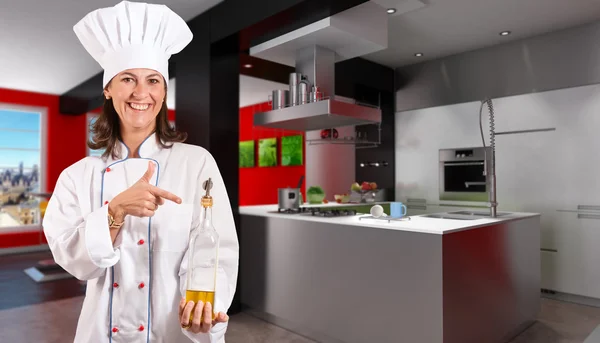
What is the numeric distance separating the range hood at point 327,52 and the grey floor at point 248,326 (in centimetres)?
162

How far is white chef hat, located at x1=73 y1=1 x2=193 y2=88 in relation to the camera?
86 centimetres

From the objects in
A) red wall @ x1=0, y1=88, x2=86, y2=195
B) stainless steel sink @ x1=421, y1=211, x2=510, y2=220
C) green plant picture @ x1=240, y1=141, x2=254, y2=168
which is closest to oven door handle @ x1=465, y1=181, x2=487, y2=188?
stainless steel sink @ x1=421, y1=211, x2=510, y2=220

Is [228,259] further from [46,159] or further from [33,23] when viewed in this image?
[46,159]

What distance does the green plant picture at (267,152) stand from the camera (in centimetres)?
735

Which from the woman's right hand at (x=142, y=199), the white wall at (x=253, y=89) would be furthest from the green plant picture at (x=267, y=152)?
the woman's right hand at (x=142, y=199)

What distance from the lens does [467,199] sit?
4.54 metres

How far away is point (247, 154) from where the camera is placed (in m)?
7.94

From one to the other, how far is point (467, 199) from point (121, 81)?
171 inches

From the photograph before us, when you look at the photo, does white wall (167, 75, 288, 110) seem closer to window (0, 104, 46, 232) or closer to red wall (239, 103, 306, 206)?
red wall (239, 103, 306, 206)

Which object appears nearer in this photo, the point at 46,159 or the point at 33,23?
the point at 33,23

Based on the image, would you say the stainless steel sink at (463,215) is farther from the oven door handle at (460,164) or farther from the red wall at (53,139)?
the red wall at (53,139)

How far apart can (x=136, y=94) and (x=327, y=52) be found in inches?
104

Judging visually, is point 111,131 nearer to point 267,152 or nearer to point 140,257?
point 140,257

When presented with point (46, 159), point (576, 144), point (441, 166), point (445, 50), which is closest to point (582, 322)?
point (576, 144)
